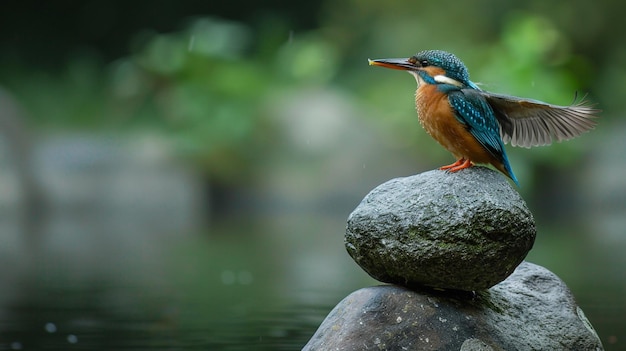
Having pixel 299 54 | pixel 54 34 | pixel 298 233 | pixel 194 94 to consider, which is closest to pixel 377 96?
pixel 299 54

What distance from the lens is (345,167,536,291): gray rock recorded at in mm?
4445

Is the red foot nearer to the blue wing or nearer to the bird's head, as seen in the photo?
the blue wing

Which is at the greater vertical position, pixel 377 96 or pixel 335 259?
pixel 377 96

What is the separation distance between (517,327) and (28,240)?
28.9 feet

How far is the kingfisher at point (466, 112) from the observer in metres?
4.70

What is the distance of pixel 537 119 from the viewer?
4984mm

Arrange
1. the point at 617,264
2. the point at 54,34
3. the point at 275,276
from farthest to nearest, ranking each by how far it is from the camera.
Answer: the point at 54,34, the point at 617,264, the point at 275,276

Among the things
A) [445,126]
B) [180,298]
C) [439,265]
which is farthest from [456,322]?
[180,298]

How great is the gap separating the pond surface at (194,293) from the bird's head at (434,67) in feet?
6.14

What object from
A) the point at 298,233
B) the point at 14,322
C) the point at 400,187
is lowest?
the point at 298,233

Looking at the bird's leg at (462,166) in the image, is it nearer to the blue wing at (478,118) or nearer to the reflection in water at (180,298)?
the blue wing at (478,118)

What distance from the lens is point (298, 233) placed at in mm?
13156

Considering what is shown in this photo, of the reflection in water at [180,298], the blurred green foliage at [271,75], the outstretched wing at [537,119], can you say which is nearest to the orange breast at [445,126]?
the outstretched wing at [537,119]

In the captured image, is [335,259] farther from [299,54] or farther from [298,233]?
[299,54]
